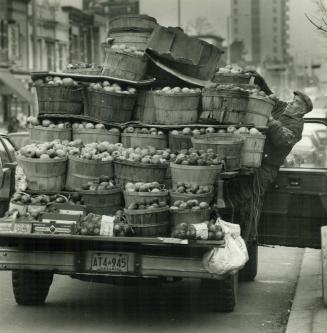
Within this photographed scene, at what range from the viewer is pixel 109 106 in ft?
32.4

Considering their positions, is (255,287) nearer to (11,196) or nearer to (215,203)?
(215,203)

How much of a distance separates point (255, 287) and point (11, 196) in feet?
9.66

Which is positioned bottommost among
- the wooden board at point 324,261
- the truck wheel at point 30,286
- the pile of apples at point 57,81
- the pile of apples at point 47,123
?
the truck wheel at point 30,286

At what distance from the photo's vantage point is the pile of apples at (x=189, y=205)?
8.12 meters

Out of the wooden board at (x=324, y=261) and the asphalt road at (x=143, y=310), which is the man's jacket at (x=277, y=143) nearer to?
the wooden board at (x=324, y=261)

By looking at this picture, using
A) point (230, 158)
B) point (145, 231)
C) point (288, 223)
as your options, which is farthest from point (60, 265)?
point (288, 223)

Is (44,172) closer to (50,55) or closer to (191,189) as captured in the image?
(191,189)

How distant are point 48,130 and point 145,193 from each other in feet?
6.59

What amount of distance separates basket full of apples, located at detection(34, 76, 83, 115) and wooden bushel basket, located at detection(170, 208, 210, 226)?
2.51 metres

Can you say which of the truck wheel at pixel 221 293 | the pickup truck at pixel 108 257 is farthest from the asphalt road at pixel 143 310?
the pickup truck at pixel 108 257

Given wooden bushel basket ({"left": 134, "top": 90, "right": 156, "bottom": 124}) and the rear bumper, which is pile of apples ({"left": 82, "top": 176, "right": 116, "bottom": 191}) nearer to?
the rear bumper

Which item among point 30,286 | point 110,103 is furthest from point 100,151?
point 30,286

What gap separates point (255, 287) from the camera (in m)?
10.4

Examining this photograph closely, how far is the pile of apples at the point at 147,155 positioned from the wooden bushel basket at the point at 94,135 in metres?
0.43
